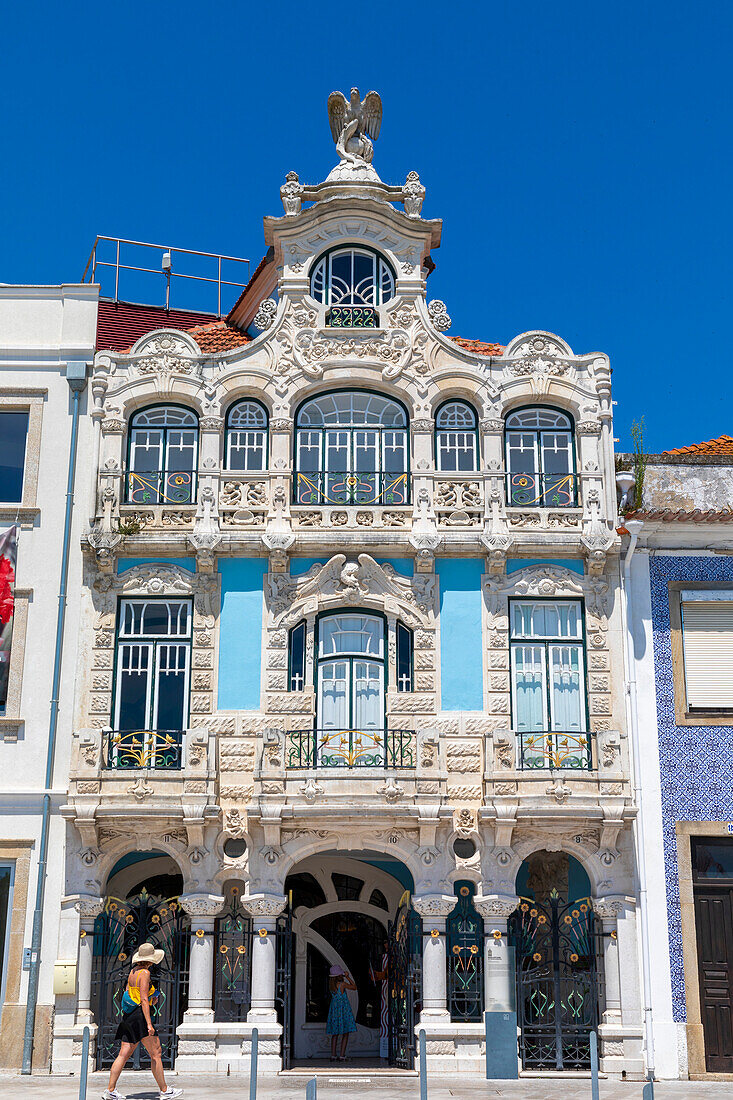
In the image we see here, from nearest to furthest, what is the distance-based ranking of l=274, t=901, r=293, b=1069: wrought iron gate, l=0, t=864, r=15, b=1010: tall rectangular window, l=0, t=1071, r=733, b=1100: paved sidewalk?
l=0, t=1071, r=733, b=1100: paved sidewalk
l=0, t=864, r=15, b=1010: tall rectangular window
l=274, t=901, r=293, b=1069: wrought iron gate

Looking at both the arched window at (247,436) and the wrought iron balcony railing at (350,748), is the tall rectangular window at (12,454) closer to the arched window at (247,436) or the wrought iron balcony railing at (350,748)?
the arched window at (247,436)

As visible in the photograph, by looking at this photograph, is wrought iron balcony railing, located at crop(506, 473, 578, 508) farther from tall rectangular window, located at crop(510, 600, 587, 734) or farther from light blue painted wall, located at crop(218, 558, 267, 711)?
light blue painted wall, located at crop(218, 558, 267, 711)

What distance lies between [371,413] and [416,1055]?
1066cm

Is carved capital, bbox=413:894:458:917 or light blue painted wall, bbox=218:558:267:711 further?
light blue painted wall, bbox=218:558:267:711

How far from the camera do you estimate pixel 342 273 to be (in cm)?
2353

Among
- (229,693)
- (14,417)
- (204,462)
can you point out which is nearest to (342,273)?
(204,462)

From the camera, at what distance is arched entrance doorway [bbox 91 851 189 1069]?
20062 millimetres

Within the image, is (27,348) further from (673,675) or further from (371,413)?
(673,675)

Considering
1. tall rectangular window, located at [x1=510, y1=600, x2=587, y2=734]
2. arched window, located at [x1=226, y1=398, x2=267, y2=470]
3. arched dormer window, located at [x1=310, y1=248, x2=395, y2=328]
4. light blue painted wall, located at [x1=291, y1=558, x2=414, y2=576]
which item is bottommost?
tall rectangular window, located at [x1=510, y1=600, x2=587, y2=734]

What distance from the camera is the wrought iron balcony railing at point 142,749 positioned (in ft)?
68.5

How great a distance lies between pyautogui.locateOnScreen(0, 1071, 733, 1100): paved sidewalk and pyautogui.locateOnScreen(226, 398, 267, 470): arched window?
9.91 metres

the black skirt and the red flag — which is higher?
the red flag

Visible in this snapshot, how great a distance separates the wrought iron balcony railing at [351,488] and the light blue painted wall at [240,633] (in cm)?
144

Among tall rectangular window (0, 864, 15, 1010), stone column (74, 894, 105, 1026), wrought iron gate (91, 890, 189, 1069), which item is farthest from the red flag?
wrought iron gate (91, 890, 189, 1069)
